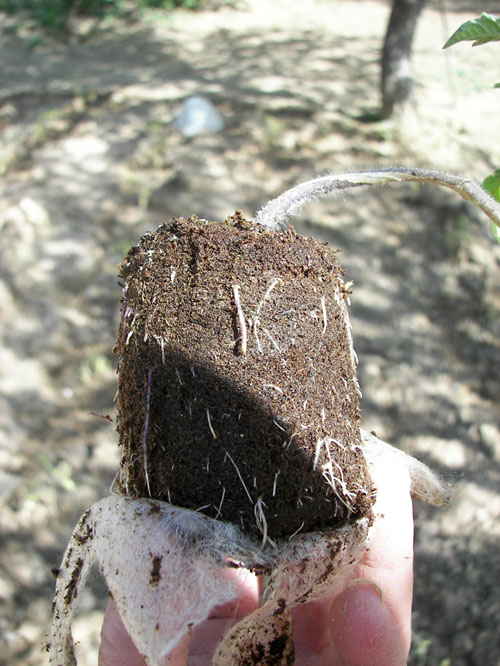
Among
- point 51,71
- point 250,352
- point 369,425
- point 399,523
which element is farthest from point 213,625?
point 51,71

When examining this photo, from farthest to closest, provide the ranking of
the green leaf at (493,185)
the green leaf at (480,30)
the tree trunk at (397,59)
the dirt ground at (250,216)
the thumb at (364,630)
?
the tree trunk at (397,59) → the dirt ground at (250,216) → the thumb at (364,630) → the green leaf at (493,185) → the green leaf at (480,30)

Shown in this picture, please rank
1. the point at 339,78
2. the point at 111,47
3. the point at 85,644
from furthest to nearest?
the point at 111,47 → the point at 339,78 → the point at 85,644

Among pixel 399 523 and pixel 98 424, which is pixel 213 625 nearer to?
pixel 399 523

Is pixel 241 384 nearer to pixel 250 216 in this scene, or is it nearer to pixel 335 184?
pixel 335 184

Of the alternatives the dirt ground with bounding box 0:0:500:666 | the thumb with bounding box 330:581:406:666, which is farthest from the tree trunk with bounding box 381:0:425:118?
the thumb with bounding box 330:581:406:666

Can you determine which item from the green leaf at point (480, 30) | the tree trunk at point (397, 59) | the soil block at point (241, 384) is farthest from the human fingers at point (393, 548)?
the tree trunk at point (397, 59)

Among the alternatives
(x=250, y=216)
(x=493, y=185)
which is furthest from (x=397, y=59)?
(x=493, y=185)

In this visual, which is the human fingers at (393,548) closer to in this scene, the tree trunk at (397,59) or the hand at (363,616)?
the hand at (363,616)
